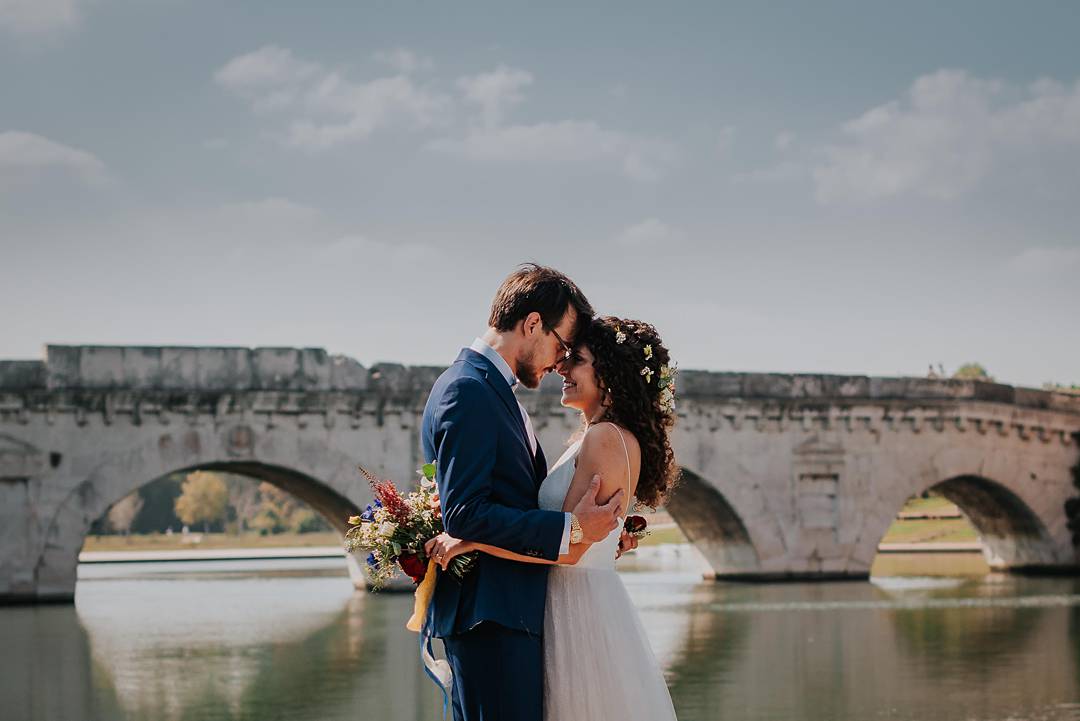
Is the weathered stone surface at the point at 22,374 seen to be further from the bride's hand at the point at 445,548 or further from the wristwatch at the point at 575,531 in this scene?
the wristwatch at the point at 575,531

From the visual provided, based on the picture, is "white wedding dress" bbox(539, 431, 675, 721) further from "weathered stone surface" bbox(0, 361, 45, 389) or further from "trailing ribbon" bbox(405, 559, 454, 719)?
"weathered stone surface" bbox(0, 361, 45, 389)

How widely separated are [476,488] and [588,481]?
20.5 inches

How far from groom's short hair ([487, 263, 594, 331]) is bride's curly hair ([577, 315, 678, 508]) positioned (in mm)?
231

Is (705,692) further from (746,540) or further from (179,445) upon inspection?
(746,540)

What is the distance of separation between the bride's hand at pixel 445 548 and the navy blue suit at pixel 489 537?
68mm

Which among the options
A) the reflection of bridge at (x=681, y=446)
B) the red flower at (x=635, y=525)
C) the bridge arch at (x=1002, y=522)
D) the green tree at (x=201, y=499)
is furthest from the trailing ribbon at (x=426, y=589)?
the green tree at (x=201, y=499)

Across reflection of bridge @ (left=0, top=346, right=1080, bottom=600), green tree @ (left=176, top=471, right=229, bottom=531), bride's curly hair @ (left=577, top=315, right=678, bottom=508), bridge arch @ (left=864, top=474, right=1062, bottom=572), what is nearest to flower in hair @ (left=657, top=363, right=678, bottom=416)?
bride's curly hair @ (left=577, top=315, right=678, bottom=508)

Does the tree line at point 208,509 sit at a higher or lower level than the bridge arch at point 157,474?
lower

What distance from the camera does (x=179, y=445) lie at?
72.9ft

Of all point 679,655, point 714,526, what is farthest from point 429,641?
point 714,526

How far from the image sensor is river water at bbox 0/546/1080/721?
11.0 metres

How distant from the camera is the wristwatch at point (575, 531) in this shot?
536 centimetres

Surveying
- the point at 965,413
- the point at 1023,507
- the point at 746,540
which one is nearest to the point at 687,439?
the point at 746,540

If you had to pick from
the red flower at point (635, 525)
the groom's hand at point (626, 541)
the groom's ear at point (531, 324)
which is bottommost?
the groom's hand at point (626, 541)
